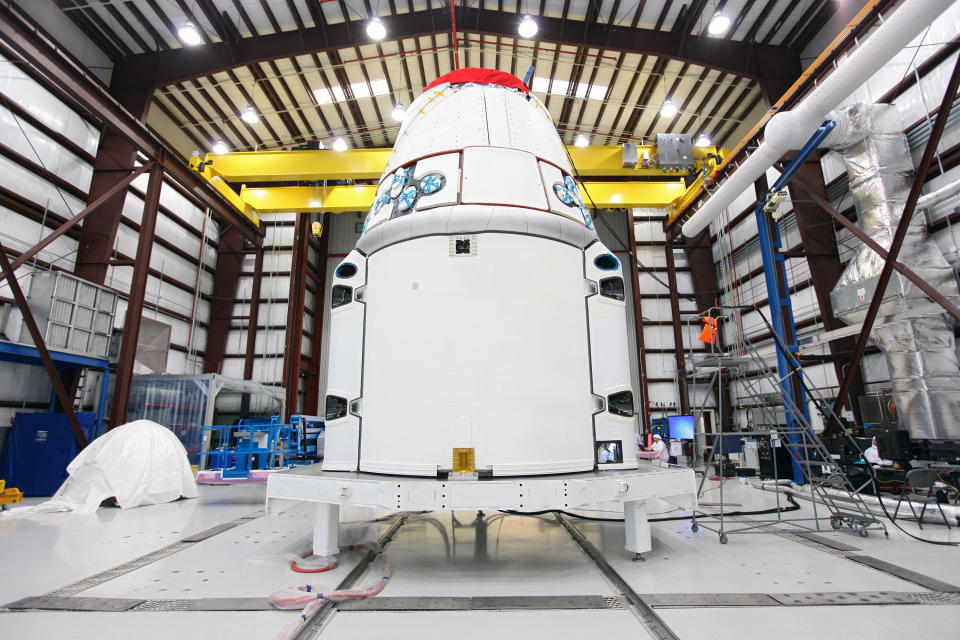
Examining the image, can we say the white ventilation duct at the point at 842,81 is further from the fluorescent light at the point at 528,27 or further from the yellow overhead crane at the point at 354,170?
the fluorescent light at the point at 528,27

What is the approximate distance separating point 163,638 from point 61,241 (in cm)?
1320

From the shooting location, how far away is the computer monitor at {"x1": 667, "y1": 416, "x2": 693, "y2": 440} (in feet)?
45.9

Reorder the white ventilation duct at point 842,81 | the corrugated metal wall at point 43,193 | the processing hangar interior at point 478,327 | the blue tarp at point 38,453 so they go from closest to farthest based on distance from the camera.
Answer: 1. the processing hangar interior at point 478,327
2. the white ventilation duct at point 842,81
3. the blue tarp at point 38,453
4. the corrugated metal wall at point 43,193

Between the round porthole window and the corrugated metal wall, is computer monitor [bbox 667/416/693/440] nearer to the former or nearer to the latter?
the round porthole window

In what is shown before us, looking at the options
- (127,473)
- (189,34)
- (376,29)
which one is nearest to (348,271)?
(127,473)

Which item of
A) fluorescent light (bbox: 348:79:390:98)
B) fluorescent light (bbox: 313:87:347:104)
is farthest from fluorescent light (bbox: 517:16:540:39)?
fluorescent light (bbox: 313:87:347:104)

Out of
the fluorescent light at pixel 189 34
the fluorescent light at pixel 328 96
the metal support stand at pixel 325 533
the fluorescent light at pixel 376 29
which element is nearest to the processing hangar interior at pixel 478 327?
the metal support stand at pixel 325 533

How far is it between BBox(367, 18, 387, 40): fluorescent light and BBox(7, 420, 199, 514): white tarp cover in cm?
1020

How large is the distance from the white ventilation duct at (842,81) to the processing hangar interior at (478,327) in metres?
0.05

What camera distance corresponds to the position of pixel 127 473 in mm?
7438

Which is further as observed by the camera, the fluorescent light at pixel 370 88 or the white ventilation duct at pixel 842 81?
the fluorescent light at pixel 370 88

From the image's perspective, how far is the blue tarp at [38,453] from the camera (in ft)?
29.8

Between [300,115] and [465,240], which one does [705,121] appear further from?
[465,240]

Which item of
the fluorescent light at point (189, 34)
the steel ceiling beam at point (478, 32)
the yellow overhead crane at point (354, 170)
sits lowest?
the yellow overhead crane at point (354, 170)
